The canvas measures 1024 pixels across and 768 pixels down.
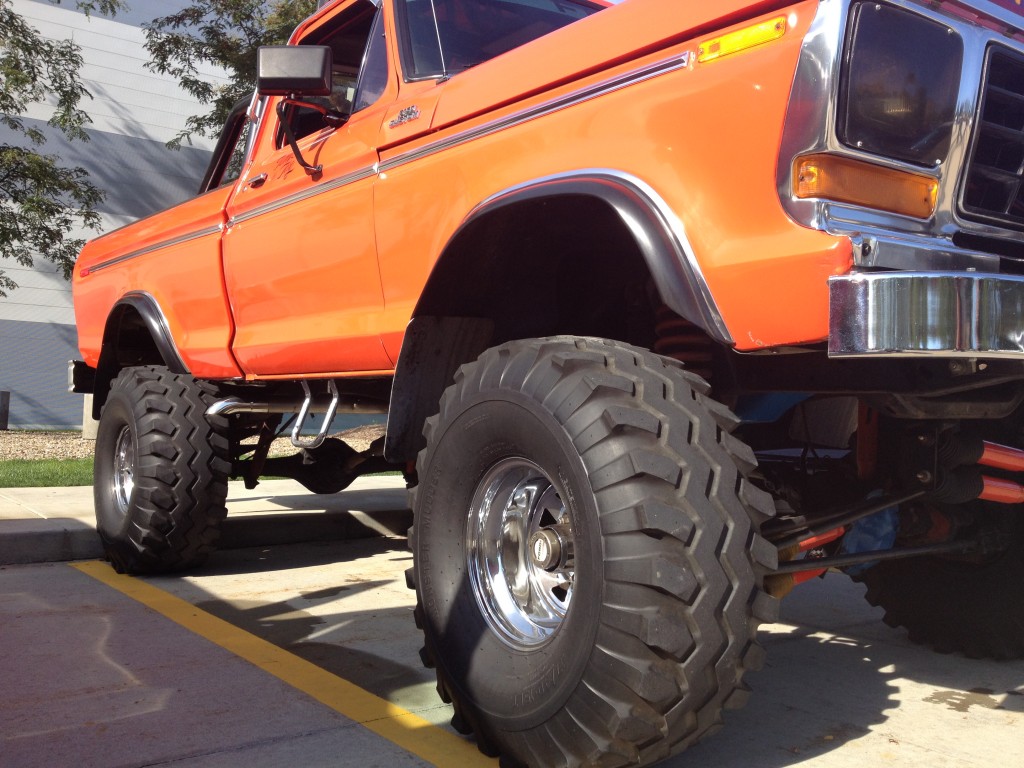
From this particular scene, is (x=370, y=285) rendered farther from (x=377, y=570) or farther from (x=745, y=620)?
(x=377, y=570)

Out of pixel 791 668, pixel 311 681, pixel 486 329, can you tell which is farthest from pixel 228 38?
pixel 791 668

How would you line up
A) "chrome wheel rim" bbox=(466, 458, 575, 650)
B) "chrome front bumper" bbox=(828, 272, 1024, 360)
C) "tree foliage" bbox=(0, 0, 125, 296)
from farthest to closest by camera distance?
"tree foliage" bbox=(0, 0, 125, 296) → "chrome wheel rim" bbox=(466, 458, 575, 650) → "chrome front bumper" bbox=(828, 272, 1024, 360)

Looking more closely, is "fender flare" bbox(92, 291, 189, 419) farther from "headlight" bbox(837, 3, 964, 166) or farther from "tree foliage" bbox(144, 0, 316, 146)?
"tree foliage" bbox(144, 0, 316, 146)

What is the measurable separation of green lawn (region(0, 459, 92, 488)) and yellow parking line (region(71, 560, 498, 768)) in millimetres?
3472

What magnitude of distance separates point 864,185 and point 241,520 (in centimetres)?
482

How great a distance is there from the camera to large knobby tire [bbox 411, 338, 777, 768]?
2.21 m

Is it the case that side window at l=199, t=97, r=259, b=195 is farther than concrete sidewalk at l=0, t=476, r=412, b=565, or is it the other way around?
side window at l=199, t=97, r=259, b=195

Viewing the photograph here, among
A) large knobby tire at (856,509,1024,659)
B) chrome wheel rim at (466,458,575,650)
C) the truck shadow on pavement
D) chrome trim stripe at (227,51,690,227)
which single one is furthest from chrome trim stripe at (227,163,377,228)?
large knobby tire at (856,509,1024,659)

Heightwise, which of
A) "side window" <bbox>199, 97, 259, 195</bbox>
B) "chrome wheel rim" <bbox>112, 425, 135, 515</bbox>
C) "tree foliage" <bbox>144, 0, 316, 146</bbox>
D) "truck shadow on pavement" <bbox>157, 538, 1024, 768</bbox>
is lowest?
"truck shadow on pavement" <bbox>157, 538, 1024, 768</bbox>

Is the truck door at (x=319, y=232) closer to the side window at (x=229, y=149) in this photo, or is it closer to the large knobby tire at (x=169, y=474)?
the large knobby tire at (x=169, y=474)

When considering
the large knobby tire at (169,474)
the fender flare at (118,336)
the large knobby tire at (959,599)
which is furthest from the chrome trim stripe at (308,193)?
the large knobby tire at (959,599)

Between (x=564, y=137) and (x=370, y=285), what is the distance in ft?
3.72

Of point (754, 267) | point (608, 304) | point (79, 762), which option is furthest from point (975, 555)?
point (79, 762)

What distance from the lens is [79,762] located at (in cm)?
269
